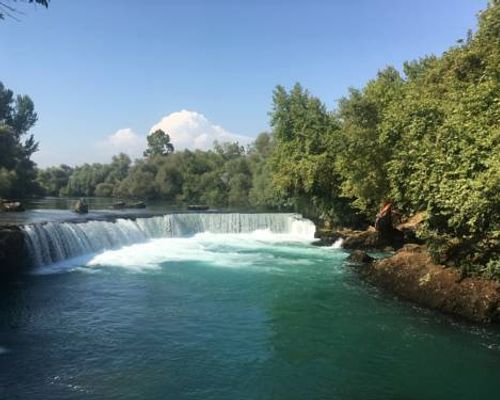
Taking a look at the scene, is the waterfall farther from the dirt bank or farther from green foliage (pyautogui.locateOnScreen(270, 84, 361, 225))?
the dirt bank

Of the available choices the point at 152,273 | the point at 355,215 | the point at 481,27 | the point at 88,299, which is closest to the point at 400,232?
the point at 355,215

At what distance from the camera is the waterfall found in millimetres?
19359

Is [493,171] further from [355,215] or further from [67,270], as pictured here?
[355,215]

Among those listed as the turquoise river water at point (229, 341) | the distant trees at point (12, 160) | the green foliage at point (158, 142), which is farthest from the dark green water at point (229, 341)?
the green foliage at point (158, 142)

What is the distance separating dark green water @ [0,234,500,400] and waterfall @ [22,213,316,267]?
8.95 ft

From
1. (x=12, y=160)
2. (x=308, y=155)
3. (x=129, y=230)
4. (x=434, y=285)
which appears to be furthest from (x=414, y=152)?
(x=12, y=160)

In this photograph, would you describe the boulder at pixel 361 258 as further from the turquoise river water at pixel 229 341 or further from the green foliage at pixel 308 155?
the green foliage at pixel 308 155

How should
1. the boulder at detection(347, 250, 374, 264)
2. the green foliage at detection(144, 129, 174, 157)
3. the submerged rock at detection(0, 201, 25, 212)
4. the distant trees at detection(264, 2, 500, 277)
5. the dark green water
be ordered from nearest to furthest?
1. the dark green water
2. the distant trees at detection(264, 2, 500, 277)
3. the boulder at detection(347, 250, 374, 264)
4. the submerged rock at detection(0, 201, 25, 212)
5. the green foliage at detection(144, 129, 174, 157)

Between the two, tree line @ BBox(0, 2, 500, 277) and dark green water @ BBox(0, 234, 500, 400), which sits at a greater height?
tree line @ BBox(0, 2, 500, 277)

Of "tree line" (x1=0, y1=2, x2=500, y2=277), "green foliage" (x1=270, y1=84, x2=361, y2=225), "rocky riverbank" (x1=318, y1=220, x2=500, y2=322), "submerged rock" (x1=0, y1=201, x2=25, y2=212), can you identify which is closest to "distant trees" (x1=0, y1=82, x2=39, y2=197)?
"tree line" (x1=0, y1=2, x2=500, y2=277)

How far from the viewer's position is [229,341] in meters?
10.6

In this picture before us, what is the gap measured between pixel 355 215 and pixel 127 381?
2159 cm

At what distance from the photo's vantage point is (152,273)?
58.0 feet

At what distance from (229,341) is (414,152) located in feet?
26.0
